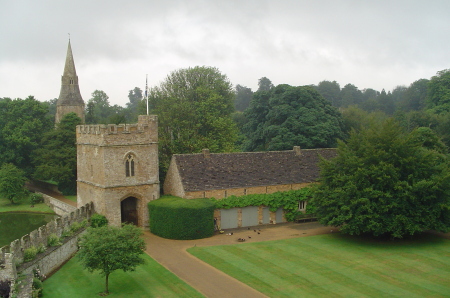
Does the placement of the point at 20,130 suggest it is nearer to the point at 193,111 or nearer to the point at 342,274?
the point at 193,111

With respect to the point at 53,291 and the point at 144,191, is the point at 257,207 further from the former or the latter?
the point at 53,291

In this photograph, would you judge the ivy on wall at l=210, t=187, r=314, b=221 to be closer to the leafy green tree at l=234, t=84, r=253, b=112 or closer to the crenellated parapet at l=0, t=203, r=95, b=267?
the crenellated parapet at l=0, t=203, r=95, b=267

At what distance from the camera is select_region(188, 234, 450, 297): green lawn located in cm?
2339

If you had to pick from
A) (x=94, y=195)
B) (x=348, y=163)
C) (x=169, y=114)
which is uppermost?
(x=169, y=114)

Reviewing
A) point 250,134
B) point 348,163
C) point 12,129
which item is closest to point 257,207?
point 348,163

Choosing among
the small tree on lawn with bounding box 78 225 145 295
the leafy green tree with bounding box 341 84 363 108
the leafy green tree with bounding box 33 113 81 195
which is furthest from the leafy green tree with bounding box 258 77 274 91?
the small tree on lawn with bounding box 78 225 145 295

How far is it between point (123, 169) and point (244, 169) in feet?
32.2

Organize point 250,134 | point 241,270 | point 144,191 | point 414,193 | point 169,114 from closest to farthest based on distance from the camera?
point 241,270, point 414,193, point 144,191, point 169,114, point 250,134

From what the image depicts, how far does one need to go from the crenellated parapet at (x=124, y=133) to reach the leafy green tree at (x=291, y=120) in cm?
1824

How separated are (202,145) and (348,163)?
61.0 feet

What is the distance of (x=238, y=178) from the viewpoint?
3850 centimetres

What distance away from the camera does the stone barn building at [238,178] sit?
122 ft

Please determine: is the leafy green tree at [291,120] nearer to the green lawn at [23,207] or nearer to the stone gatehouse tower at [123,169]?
the stone gatehouse tower at [123,169]

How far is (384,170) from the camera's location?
31.3m
